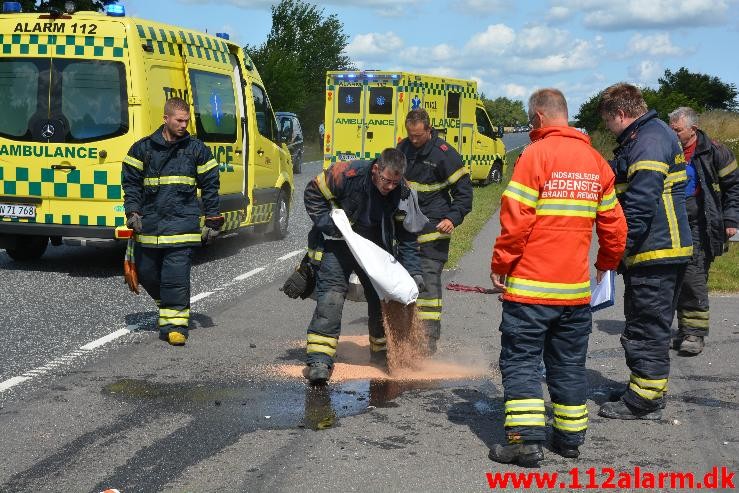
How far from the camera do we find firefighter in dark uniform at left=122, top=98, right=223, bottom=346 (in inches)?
328

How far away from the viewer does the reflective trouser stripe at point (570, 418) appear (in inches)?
212

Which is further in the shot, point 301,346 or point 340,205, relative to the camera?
point 301,346

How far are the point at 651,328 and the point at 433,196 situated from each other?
232 centimetres

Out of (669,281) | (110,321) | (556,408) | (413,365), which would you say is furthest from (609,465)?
(110,321)

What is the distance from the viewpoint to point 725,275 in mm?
12664

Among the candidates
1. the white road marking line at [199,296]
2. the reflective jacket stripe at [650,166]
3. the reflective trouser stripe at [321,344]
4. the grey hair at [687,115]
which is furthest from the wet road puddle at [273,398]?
the white road marking line at [199,296]

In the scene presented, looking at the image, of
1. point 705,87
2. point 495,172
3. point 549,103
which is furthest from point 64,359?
point 705,87

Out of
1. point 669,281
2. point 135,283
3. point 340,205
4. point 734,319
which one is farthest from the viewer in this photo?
point 734,319

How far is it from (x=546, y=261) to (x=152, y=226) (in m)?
4.07

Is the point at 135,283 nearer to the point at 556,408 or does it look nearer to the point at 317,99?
the point at 556,408

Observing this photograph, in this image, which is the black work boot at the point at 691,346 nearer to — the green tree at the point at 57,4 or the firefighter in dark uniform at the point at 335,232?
the firefighter in dark uniform at the point at 335,232

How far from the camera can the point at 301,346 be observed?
26.8 ft

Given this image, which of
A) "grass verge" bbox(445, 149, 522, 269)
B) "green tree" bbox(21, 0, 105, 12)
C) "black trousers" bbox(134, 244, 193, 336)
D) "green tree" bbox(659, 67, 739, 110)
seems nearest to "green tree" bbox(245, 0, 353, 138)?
"green tree" bbox(659, 67, 739, 110)

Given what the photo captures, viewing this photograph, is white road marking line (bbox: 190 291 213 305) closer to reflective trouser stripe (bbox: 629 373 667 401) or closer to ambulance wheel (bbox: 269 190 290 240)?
ambulance wheel (bbox: 269 190 290 240)
